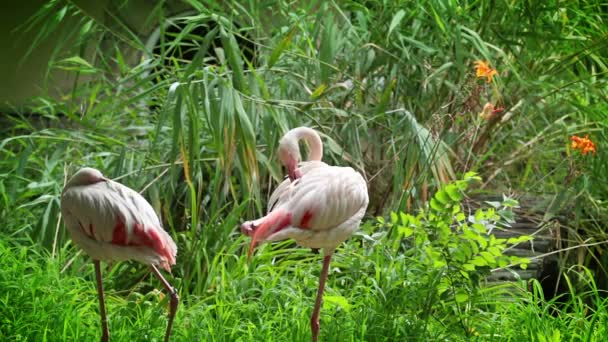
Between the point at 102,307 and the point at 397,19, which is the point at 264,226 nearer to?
the point at 102,307

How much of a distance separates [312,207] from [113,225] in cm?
55

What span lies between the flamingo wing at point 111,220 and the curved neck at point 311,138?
472mm

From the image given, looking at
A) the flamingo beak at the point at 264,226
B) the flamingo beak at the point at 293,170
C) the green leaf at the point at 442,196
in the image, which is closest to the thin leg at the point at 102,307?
the flamingo beak at the point at 264,226

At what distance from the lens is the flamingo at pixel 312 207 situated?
8.64 feet

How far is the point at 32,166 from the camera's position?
A: 4.68 meters

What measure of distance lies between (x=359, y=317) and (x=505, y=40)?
5.37 ft

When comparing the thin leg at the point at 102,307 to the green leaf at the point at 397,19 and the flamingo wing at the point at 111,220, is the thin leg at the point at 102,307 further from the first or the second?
the green leaf at the point at 397,19

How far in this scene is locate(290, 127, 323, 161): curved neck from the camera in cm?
282

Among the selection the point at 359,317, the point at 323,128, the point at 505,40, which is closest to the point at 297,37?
the point at 323,128

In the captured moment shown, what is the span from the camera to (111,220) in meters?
2.72

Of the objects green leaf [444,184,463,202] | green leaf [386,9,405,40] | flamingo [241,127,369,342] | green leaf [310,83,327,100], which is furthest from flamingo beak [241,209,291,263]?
green leaf [386,9,405,40]

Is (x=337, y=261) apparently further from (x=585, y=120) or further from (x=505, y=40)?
(x=585, y=120)

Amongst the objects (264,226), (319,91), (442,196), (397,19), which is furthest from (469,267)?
(397,19)

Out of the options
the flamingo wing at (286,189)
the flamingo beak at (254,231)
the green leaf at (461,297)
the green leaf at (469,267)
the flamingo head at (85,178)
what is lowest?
the green leaf at (461,297)
